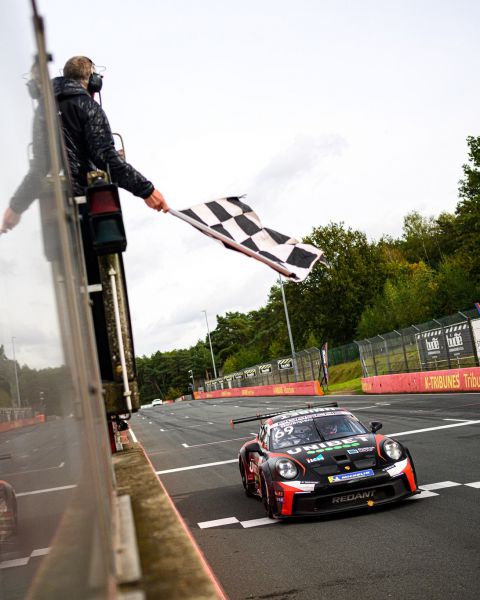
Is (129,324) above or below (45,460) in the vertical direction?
above

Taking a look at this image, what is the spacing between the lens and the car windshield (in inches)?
385

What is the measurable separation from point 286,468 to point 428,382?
72.4ft

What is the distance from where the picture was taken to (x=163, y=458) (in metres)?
19.9

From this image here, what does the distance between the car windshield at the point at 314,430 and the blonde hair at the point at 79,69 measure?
19.9 ft

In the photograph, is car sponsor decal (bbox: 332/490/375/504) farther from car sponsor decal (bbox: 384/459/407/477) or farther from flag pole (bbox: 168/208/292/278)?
flag pole (bbox: 168/208/292/278)

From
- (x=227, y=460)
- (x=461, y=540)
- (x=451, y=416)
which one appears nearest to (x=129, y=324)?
(x=461, y=540)

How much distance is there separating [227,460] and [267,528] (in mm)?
8462

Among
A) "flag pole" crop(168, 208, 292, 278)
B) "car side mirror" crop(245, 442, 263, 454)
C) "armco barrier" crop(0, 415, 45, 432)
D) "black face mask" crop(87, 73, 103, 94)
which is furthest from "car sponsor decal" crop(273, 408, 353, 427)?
"armco barrier" crop(0, 415, 45, 432)

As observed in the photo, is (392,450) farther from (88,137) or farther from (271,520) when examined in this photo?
(88,137)

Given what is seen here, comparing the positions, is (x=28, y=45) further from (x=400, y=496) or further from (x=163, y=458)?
(x=163, y=458)

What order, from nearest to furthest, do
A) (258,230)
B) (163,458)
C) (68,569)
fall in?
(68,569) < (258,230) < (163,458)

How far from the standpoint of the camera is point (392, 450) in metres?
8.96

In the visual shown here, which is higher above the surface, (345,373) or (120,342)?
(120,342)

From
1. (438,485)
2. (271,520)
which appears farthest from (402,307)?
(271,520)
